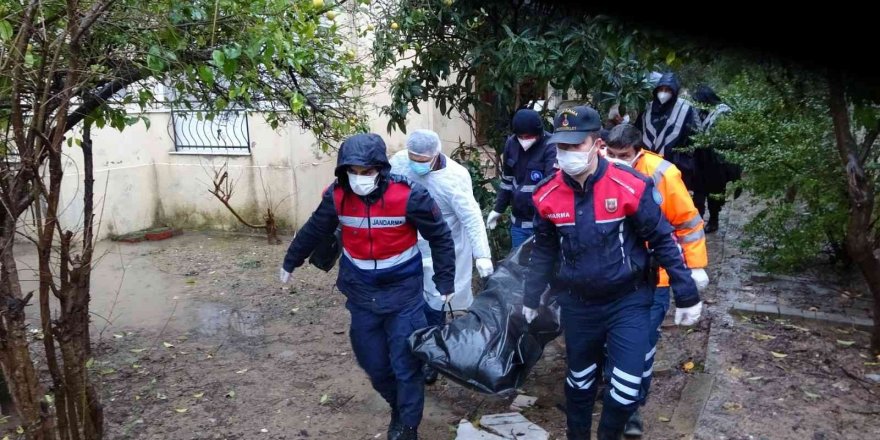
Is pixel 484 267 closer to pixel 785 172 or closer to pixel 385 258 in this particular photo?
pixel 385 258

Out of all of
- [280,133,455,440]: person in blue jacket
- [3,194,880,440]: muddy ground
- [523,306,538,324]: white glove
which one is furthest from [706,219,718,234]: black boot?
[280,133,455,440]: person in blue jacket

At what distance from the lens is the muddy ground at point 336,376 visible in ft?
12.9

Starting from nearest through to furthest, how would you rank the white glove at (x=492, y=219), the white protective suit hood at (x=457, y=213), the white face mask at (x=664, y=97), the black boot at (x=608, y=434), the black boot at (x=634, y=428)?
the black boot at (x=608, y=434)
the black boot at (x=634, y=428)
the white protective suit hood at (x=457, y=213)
the white glove at (x=492, y=219)
the white face mask at (x=664, y=97)

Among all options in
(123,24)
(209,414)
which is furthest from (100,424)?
(123,24)

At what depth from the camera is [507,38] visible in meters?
5.30

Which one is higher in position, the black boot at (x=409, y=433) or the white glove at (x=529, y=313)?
the white glove at (x=529, y=313)

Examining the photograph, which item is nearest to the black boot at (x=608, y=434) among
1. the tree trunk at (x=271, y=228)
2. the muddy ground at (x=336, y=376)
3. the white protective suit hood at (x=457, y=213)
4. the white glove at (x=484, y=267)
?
the muddy ground at (x=336, y=376)

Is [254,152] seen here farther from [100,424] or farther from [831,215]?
[831,215]

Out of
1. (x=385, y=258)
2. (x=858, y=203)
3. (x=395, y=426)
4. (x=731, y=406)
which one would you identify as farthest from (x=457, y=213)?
(x=858, y=203)

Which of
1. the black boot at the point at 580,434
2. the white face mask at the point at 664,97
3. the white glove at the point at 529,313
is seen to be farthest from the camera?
the white face mask at the point at 664,97

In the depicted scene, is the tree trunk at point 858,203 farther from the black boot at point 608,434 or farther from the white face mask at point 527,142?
the black boot at point 608,434

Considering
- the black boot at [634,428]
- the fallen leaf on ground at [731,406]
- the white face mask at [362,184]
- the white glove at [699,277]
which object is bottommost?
the black boot at [634,428]

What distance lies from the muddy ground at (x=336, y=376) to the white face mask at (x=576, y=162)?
1.55 meters

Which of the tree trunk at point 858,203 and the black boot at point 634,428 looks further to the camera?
the tree trunk at point 858,203
